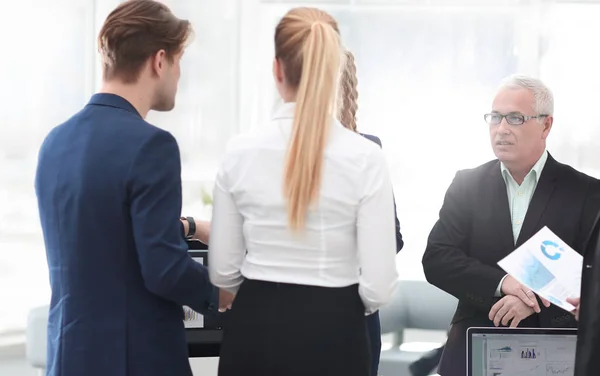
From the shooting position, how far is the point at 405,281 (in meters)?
4.39

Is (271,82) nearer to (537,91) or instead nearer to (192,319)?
(537,91)

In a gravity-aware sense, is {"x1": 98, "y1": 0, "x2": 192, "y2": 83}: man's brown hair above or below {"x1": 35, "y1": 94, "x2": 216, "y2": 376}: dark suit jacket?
above

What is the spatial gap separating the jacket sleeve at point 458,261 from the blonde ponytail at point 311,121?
0.94 m

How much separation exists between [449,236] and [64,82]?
8.85 feet

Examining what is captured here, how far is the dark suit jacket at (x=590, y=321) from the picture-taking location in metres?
1.69

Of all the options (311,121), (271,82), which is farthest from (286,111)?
(271,82)

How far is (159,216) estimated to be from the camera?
1762 mm

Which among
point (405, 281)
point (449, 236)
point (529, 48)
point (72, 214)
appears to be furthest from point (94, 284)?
point (529, 48)

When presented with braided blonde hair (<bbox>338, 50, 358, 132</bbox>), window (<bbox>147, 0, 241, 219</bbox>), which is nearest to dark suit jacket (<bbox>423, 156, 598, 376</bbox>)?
braided blonde hair (<bbox>338, 50, 358, 132</bbox>)

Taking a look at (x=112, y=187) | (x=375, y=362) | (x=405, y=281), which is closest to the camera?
(x=112, y=187)

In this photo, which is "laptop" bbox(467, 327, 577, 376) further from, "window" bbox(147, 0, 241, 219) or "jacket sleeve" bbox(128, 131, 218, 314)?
"window" bbox(147, 0, 241, 219)

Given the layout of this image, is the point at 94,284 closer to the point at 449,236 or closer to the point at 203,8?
the point at 449,236

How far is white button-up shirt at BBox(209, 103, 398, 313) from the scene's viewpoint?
1.72 meters

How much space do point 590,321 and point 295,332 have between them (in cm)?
61
